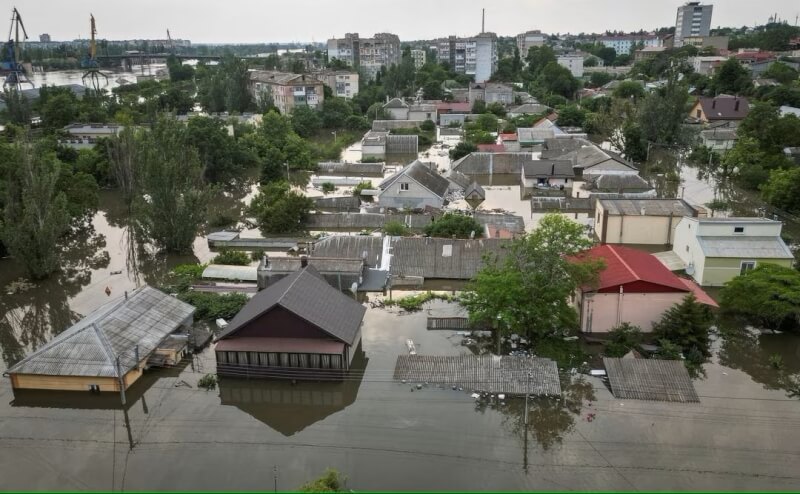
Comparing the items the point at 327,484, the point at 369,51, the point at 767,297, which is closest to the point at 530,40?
the point at 369,51

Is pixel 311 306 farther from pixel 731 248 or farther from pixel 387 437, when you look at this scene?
pixel 731 248

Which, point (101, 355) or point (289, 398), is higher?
point (101, 355)

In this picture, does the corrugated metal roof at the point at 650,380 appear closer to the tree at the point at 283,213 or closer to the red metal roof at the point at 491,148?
the tree at the point at 283,213

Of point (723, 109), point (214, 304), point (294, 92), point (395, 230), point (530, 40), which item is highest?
point (530, 40)

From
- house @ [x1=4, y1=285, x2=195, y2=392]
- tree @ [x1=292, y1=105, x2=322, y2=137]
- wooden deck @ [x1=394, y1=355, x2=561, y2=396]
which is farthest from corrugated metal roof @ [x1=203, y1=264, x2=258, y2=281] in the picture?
tree @ [x1=292, y1=105, x2=322, y2=137]

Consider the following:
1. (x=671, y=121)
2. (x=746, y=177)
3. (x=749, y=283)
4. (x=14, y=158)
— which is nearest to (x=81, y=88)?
(x=14, y=158)

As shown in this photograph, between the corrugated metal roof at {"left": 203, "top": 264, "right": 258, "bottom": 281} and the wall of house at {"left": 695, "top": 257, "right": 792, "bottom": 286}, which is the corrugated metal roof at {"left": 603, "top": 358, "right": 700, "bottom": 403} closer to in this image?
the wall of house at {"left": 695, "top": 257, "right": 792, "bottom": 286}
